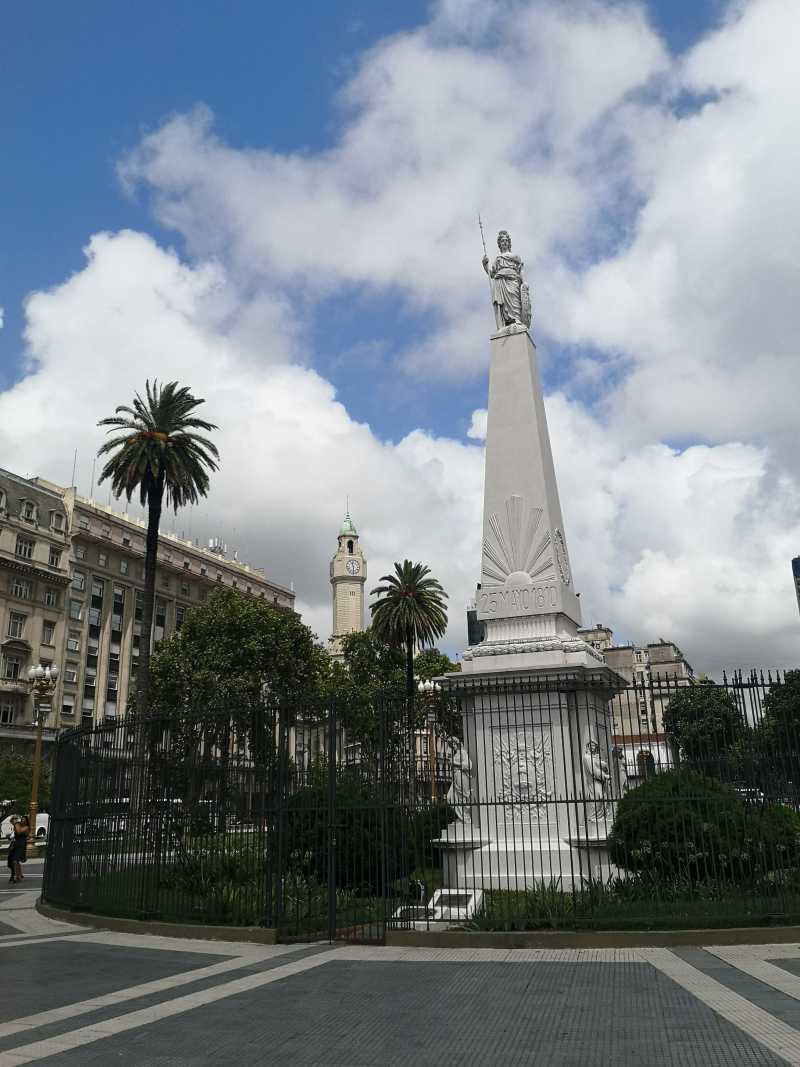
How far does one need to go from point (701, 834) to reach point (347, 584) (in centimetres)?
13086

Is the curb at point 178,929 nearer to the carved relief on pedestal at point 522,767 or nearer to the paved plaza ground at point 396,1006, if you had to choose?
the paved plaza ground at point 396,1006

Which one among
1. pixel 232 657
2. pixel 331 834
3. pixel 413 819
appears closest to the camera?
pixel 331 834

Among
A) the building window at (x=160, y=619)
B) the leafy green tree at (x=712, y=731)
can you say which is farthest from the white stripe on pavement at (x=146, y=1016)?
the building window at (x=160, y=619)

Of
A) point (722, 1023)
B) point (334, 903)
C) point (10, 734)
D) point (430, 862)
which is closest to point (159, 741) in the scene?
point (334, 903)

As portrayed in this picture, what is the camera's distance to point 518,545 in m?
17.1

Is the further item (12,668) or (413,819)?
(12,668)

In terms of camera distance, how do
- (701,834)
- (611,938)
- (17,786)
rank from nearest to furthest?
1. (611,938)
2. (701,834)
3. (17,786)

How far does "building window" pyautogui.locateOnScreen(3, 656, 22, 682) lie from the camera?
5772 cm

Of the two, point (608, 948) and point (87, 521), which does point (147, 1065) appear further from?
point (87, 521)

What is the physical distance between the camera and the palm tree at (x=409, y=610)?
46.4 meters

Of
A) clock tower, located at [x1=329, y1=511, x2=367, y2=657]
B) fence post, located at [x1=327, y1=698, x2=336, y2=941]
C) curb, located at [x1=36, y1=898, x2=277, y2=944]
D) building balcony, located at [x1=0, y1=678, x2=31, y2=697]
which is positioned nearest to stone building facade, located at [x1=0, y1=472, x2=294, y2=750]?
building balcony, located at [x1=0, y1=678, x2=31, y2=697]

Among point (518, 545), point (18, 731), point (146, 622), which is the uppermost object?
point (146, 622)

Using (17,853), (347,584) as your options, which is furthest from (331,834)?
(347,584)

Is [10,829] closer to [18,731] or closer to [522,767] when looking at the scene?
[18,731]
